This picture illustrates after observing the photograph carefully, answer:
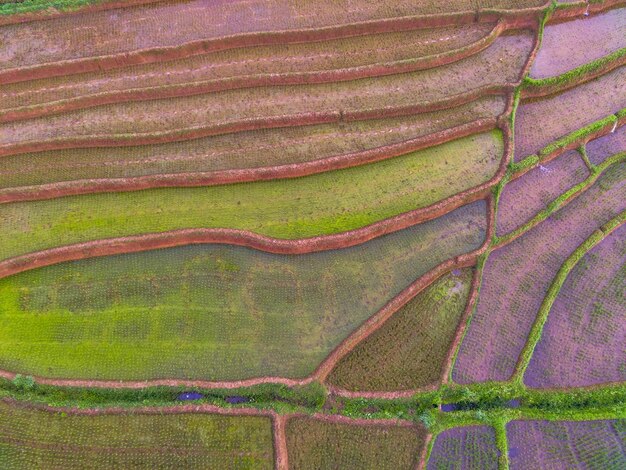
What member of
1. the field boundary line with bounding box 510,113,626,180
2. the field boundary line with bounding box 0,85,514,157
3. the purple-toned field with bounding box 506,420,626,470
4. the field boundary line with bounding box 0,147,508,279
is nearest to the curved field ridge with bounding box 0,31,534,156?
the field boundary line with bounding box 0,85,514,157

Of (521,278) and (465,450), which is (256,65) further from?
(465,450)

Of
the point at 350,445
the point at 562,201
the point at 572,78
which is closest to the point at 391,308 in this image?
the point at 350,445

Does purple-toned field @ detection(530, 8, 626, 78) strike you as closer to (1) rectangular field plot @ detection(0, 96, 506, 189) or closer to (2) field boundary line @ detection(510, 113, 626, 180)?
(2) field boundary line @ detection(510, 113, 626, 180)

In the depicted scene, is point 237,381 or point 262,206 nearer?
point 237,381

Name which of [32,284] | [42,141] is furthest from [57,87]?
[32,284]

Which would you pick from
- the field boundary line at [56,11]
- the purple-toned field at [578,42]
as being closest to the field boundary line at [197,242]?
the purple-toned field at [578,42]

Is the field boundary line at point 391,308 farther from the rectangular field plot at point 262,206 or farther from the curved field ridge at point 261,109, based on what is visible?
the curved field ridge at point 261,109

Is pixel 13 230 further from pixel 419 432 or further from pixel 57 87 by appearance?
pixel 419 432
